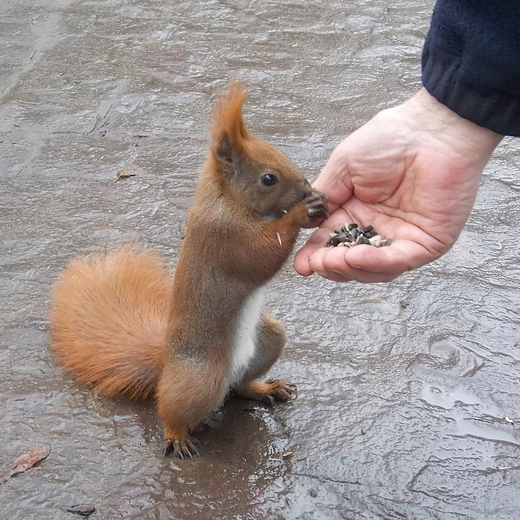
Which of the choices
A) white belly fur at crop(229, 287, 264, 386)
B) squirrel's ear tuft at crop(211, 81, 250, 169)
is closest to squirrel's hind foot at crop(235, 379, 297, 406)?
white belly fur at crop(229, 287, 264, 386)

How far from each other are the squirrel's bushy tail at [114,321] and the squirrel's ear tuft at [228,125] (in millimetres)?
533

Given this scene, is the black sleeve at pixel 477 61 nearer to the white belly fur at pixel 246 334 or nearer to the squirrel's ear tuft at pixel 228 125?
the squirrel's ear tuft at pixel 228 125

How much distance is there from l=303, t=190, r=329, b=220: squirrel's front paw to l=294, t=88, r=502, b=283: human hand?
9 centimetres

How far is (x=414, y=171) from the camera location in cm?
204

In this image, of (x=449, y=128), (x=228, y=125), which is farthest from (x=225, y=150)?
(x=449, y=128)

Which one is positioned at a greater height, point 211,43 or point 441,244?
point 441,244

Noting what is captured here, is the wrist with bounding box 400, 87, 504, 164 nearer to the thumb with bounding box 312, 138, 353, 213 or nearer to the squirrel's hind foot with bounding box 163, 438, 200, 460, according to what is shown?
the thumb with bounding box 312, 138, 353, 213

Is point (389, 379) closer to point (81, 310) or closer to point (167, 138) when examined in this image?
point (81, 310)

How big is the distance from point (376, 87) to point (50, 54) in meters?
1.69

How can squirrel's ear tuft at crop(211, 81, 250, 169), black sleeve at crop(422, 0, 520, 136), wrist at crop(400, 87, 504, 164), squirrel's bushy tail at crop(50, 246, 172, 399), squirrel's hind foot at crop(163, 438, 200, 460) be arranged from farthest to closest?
1. squirrel's bushy tail at crop(50, 246, 172, 399)
2. squirrel's hind foot at crop(163, 438, 200, 460)
3. squirrel's ear tuft at crop(211, 81, 250, 169)
4. wrist at crop(400, 87, 504, 164)
5. black sleeve at crop(422, 0, 520, 136)

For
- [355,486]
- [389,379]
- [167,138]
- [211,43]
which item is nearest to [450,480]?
[355,486]

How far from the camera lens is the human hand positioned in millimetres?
1894

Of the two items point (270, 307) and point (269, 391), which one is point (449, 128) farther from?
point (270, 307)

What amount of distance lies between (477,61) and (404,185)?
47 centimetres
